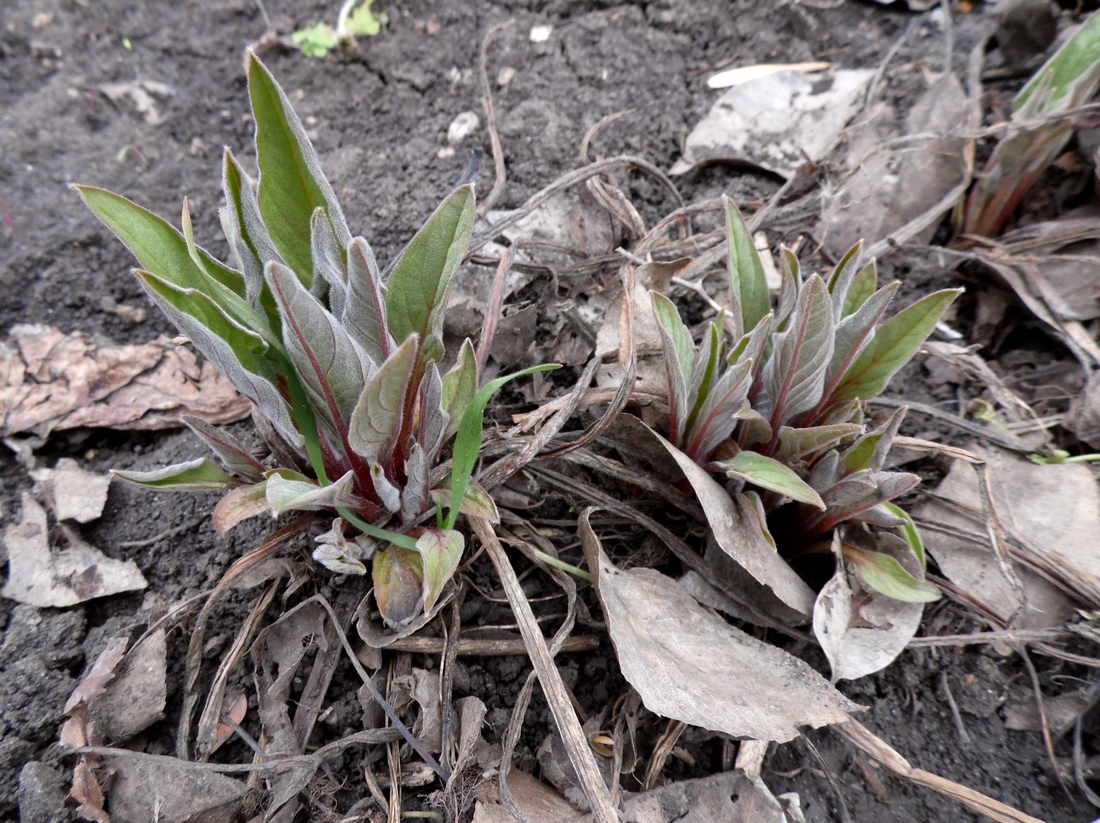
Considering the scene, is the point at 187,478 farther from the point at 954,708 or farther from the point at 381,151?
the point at 954,708

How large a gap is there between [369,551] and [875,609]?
115 cm

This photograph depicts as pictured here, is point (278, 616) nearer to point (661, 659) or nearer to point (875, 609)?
point (661, 659)

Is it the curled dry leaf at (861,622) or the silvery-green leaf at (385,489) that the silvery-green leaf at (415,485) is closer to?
the silvery-green leaf at (385,489)

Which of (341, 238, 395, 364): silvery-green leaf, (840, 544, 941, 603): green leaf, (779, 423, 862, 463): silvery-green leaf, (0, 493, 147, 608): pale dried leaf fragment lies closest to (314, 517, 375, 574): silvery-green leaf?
(341, 238, 395, 364): silvery-green leaf

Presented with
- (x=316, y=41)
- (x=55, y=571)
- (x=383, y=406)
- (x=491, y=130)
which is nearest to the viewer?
(x=383, y=406)

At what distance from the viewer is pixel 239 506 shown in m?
1.29

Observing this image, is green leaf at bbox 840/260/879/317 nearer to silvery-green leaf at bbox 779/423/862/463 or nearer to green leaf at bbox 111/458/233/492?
silvery-green leaf at bbox 779/423/862/463

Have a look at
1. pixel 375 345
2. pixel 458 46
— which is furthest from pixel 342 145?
pixel 375 345

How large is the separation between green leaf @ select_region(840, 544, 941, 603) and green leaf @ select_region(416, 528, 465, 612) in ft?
2.94

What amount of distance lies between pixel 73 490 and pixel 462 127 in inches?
65.8

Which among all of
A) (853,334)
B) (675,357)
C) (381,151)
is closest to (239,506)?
(675,357)

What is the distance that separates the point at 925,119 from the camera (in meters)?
2.29

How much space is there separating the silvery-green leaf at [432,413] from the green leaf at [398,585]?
0.23 metres

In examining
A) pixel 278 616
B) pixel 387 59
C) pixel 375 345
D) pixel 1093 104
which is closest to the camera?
pixel 375 345
